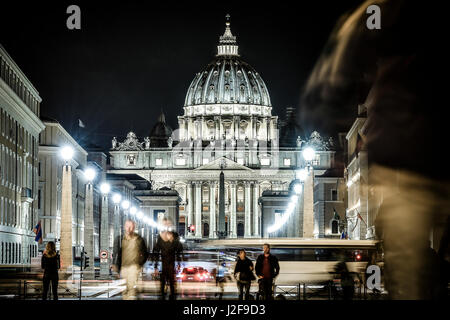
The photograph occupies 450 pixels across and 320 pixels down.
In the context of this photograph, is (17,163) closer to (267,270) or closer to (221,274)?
(221,274)

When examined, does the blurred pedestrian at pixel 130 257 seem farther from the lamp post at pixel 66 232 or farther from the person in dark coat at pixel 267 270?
the lamp post at pixel 66 232

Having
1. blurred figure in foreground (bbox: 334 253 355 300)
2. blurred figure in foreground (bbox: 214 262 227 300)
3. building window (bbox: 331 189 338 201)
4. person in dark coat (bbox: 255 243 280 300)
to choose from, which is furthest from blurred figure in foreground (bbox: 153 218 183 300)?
building window (bbox: 331 189 338 201)

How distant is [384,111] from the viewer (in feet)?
22.4

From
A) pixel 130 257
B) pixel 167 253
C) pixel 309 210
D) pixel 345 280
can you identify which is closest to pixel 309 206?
pixel 309 210

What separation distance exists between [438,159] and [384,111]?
59 centimetres

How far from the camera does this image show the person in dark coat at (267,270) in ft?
56.8

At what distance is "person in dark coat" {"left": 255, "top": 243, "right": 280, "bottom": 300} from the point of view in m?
17.3

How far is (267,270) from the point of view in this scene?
57.9 ft

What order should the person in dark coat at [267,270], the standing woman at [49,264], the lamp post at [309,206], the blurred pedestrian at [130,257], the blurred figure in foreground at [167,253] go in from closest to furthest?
the blurred pedestrian at [130,257] < the blurred figure in foreground at [167,253] < the person in dark coat at [267,270] < the standing woman at [49,264] < the lamp post at [309,206]

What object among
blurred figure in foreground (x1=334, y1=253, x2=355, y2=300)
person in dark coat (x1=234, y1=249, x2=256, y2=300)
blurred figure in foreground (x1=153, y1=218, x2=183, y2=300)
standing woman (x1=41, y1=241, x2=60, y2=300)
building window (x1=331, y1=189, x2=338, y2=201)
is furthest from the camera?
building window (x1=331, y1=189, x2=338, y2=201)

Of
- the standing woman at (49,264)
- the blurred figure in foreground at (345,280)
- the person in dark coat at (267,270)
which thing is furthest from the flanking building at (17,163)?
the person in dark coat at (267,270)

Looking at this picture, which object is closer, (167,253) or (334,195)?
(167,253)

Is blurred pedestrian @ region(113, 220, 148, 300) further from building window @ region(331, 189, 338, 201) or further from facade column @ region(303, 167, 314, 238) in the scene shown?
building window @ region(331, 189, 338, 201)
